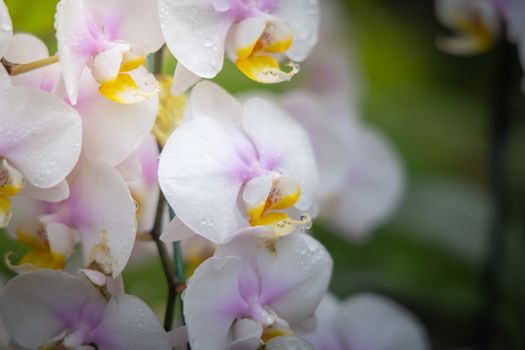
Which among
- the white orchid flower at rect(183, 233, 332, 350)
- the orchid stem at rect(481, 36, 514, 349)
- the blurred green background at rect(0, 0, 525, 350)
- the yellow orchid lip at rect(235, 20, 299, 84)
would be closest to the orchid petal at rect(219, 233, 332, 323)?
the white orchid flower at rect(183, 233, 332, 350)

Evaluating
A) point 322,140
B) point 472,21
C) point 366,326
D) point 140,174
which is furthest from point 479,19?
point 140,174

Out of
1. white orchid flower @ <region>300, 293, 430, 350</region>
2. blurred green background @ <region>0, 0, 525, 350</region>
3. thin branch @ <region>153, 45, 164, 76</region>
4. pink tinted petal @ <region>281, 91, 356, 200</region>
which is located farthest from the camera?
blurred green background @ <region>0, 0, 525, 350</region>

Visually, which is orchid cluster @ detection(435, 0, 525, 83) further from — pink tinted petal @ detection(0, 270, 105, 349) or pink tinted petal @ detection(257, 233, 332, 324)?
pink tinted petal @ detection(0, 270, 105, 349)

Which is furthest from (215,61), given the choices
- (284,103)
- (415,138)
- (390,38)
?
(390,38)

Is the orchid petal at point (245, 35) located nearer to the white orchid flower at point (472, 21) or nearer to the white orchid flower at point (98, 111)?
the white orchid flower at point (98, 111)

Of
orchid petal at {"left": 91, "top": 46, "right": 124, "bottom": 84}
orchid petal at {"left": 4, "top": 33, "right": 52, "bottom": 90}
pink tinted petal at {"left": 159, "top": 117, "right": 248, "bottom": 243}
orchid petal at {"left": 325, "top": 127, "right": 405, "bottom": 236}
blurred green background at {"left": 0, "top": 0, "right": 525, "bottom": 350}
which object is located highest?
orchid petal at {"left": 91, "top": 46, "right": 124, "bottom": 84}

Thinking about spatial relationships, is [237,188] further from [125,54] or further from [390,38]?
→ [390,38]

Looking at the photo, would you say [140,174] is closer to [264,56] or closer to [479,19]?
[264,56]
